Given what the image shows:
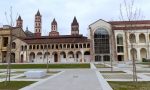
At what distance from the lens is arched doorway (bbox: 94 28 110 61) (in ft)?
274

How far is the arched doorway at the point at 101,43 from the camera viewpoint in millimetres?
83562

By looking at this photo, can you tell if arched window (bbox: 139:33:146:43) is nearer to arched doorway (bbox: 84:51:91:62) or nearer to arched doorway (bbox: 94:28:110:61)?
arched doorway (bbox: 94:28:110:61)

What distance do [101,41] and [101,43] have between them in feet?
2.58

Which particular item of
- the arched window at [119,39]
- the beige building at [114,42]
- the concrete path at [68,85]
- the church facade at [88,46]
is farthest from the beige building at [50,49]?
the concrete path at [68,85]

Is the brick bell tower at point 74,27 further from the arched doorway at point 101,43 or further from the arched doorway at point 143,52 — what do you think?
the arched doorway at point 143,52

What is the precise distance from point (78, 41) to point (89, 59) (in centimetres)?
824

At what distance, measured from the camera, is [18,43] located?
9056cm

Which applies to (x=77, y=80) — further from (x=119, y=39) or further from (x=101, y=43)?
(x=119, y=39)

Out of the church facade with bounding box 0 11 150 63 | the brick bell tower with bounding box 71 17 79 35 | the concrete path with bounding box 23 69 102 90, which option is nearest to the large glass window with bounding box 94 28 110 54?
the church facade with bounding box 0 11 150 63

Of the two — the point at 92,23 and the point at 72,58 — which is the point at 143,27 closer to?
the point at 92,23

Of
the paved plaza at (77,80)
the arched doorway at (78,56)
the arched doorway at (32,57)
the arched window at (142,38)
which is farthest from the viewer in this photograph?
the arched doorway at (32,57)

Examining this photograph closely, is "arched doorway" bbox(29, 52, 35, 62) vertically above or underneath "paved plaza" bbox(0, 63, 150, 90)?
above

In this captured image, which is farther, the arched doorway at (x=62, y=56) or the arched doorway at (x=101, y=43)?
the arched doorway at (x=62, y=56)

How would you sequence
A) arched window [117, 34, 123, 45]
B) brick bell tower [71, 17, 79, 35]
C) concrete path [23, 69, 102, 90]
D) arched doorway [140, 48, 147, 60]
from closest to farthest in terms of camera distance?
concrete path [23, 69, 102, 90] → arched window [117, 34, 123, 45] → arched doorway [140, 48, 147, 60] → brick bell tower [71, 17, 79, 35]
